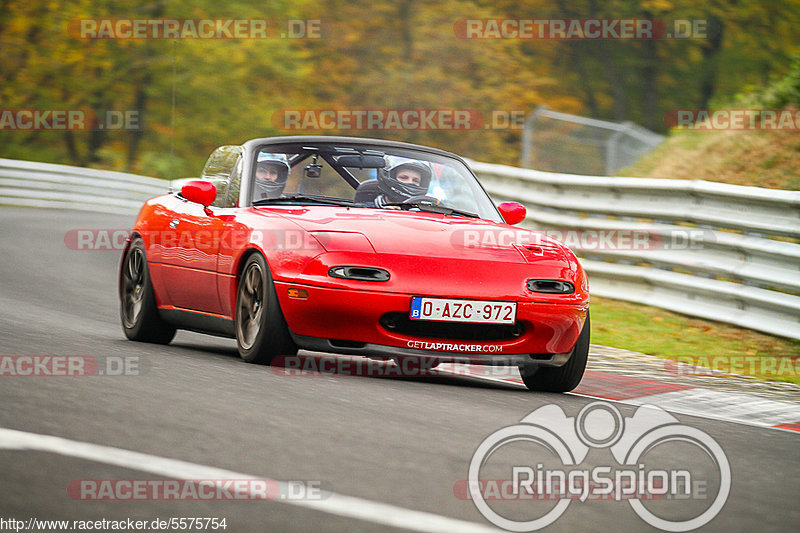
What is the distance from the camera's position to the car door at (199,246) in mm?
8109

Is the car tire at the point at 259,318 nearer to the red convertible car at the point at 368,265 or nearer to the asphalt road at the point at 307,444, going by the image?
the red convertible car at the point at 368,265

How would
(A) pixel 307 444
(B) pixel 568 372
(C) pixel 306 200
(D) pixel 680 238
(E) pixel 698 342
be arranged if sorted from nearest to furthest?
(A) pixel 307 444, (B) pixel 568 372, (C) pixel 306 200, (E) pixel 698 342, (D) pixel 680 238

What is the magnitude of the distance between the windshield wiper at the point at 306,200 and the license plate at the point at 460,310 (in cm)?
126

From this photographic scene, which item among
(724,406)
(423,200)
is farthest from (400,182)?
(724,406)

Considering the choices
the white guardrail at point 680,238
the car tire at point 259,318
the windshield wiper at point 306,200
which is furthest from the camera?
the white guardrail at point 680,238

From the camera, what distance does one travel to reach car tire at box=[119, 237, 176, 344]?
29.4 ft

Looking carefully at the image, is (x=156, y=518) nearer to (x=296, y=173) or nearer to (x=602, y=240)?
(x=296, y=173)

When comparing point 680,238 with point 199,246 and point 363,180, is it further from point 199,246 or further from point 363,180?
point 199,246

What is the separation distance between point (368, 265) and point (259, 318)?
752 millimetres

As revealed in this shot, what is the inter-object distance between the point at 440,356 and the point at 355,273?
0.65m

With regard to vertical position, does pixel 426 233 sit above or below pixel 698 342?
above

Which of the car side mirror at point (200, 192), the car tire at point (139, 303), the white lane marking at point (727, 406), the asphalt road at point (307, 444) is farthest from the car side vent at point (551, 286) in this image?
the car tire at point (139, 303)

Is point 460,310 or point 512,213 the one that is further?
point 512,213

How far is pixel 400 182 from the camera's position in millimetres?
8352
